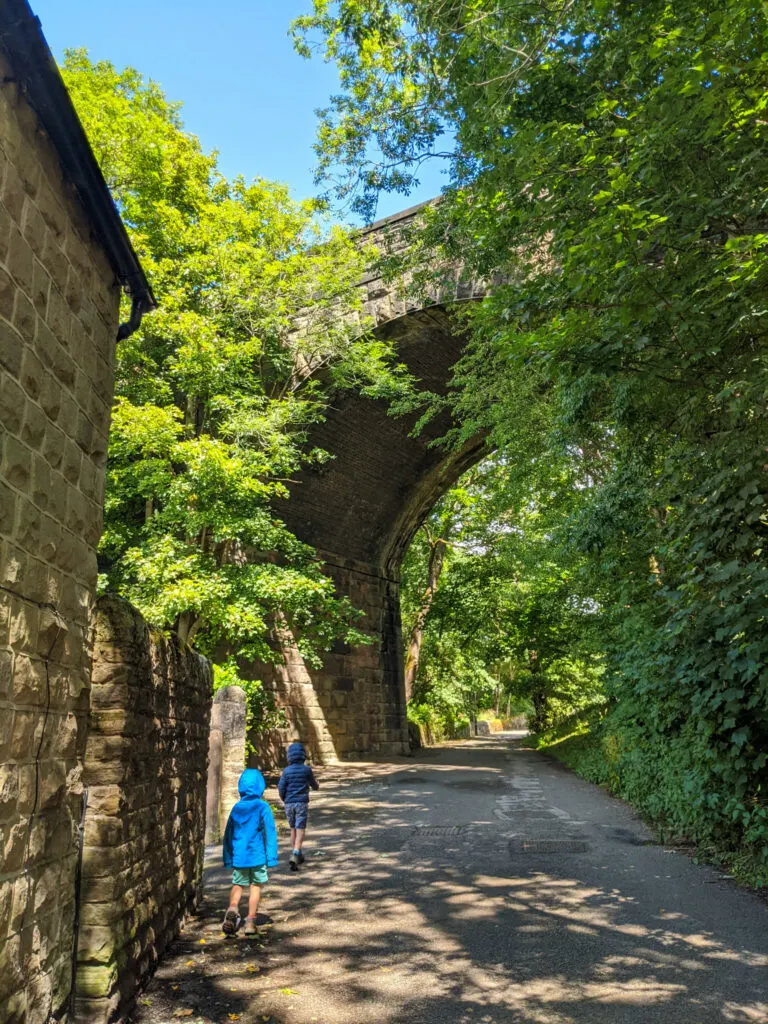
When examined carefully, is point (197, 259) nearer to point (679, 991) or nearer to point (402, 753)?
point (679, 991)

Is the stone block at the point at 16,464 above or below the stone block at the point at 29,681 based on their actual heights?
above

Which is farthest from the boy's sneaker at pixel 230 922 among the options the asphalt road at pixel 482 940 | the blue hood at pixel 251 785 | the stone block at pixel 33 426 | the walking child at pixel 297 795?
the stone block at pixel 33 426

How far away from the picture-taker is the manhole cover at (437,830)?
28.6 feet

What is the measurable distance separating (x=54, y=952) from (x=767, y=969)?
3.75 m

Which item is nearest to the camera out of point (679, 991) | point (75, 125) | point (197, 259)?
point (75, 125)

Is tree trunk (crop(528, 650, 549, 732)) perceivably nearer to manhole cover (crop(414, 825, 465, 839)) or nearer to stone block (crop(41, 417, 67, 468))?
manhole cover (crop(414, 825, 465, 839))

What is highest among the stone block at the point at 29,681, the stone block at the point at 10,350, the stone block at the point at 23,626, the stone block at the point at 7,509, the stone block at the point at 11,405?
the stone block at the point at 10,350

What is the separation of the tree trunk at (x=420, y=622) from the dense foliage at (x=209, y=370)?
10988mm

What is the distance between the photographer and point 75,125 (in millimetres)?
2939

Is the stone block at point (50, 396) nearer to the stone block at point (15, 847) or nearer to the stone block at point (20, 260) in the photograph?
the stone block at point (20, 260)

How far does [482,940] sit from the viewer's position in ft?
16.2

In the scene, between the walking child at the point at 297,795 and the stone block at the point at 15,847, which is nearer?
the stone block at the point at 15,847

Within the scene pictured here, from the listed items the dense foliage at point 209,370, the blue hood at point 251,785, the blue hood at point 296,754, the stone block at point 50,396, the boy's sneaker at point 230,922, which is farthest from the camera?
the dense foliage at point 209,370

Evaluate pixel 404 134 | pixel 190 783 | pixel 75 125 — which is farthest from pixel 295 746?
pixel 404 134
